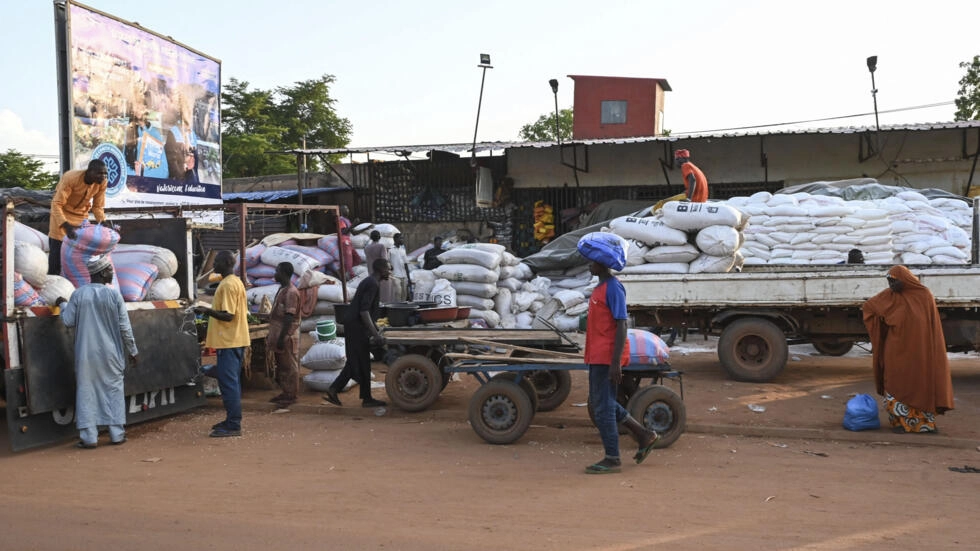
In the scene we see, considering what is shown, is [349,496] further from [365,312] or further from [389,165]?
[389,165]

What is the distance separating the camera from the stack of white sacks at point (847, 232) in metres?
12.8

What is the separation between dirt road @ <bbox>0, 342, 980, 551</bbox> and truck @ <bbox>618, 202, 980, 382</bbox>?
136 centimetres

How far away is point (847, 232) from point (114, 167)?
1070cm

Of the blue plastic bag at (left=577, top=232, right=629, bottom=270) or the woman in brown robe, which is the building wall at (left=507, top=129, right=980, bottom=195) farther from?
the blue plastic bag at (left=577, top=232, right=629, bottom=270)

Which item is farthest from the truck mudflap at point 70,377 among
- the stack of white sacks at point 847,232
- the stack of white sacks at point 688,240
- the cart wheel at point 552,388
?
the stack of white sacks at point 847,232

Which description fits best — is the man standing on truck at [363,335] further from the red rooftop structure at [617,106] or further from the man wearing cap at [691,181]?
the red rooftop structure at [617,106]

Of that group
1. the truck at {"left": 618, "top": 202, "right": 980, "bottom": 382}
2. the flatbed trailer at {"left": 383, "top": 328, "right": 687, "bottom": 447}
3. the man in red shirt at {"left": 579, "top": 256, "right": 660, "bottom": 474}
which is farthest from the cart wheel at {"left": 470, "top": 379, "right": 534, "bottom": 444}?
the truck at {"left": 618, "top": 202, "right": 980, "bottom": 382}

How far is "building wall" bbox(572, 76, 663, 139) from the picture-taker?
2430 cm

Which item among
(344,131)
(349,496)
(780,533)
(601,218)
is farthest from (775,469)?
(344,131)

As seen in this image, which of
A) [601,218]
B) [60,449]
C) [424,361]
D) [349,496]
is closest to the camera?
[349,496]

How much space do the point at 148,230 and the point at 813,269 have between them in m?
7.73

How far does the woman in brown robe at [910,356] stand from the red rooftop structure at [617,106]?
59.1 ft

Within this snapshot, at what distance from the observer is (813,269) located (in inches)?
405

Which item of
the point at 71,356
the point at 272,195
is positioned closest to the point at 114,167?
the point at 71,356
